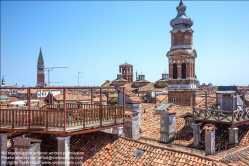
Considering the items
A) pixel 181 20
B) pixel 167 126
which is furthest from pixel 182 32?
pixel 167 126

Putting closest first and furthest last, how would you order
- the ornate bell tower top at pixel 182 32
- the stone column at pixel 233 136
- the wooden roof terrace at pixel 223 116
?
1. the stone column at pixel 233 136
2. the wooden roof terrace at pixel 223 116
3. the ornate bell tower top at pixel 182 32

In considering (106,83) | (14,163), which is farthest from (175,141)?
(106,83)

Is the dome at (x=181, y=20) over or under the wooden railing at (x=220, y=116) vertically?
over

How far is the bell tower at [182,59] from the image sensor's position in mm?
29094

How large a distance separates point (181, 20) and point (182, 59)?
4452 mm

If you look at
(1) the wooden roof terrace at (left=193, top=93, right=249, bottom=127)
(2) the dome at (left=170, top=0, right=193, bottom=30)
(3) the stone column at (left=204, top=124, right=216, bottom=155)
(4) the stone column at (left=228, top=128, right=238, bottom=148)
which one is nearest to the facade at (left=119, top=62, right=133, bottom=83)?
(2) the dome at (left=170, top=0, right=193, bottom=30)

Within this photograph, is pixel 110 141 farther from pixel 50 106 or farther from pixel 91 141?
pixel 50 106

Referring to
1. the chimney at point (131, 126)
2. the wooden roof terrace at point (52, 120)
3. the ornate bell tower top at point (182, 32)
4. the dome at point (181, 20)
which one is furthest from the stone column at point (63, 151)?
the dome at point (181, 20)

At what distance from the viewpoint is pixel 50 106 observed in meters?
12.6

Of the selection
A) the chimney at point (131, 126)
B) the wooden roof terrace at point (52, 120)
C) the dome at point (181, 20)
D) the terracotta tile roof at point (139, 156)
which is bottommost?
the terracotta tile roof at point (139, 156)

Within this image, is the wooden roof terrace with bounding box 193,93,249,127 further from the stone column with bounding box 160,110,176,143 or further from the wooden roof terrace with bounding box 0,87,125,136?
the wooden roof terrace with bounding box 0,87,125,136

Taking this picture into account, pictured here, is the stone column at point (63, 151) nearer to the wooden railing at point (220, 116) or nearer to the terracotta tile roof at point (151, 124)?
the terracotta tile roof at point (151, 124)

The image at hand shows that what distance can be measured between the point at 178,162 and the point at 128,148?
7.09 feet

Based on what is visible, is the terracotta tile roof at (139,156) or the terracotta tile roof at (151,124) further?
the terracotta tile roof at (151,124)
